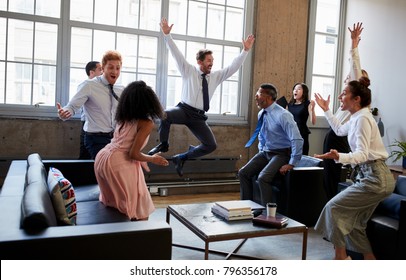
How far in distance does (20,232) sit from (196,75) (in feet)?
10.8

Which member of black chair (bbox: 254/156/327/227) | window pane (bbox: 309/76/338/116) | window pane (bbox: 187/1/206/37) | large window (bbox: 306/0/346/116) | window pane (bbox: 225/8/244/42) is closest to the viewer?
black chair (bbox: 254/156/327/227)

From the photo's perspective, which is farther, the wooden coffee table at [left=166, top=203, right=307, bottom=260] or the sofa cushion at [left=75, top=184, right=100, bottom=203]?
the sofa cushion at [left=75, top=184, right=100, bottom=203]

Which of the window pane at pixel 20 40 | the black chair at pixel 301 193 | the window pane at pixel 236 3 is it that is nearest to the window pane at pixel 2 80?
the window pane at pixel 20 40

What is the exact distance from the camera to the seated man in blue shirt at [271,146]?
13.0ft

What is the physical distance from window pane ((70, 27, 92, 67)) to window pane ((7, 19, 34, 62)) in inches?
18.6

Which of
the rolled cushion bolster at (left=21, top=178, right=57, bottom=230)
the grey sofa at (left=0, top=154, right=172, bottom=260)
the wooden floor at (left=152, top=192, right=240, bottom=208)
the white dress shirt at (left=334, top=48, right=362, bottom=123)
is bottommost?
the wooden floor at (left=152, top=192, right=240, bottom=208)

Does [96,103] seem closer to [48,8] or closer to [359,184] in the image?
[48,8]

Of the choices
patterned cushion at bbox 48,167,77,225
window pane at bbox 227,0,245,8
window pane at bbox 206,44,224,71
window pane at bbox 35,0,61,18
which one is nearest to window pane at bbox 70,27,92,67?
window pane at bbox 35,0,61,18

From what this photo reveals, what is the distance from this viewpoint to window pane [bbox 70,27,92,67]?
16.2 ft

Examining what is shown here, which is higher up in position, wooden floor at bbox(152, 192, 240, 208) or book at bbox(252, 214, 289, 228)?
book at bbox(252, 214, 289, 228)

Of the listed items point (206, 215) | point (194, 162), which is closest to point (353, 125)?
point (206, 215)

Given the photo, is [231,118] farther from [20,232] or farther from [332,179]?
[20,232]

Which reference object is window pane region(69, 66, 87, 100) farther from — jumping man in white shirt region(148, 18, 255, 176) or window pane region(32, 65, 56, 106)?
jumping man in white shirt region(148, 18, 255, 176)

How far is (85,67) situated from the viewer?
16.2 feet
